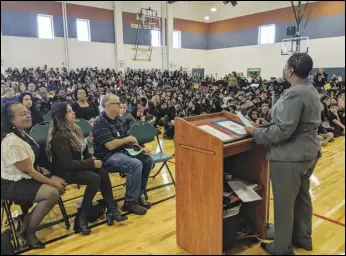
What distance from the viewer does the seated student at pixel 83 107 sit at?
3604 mm

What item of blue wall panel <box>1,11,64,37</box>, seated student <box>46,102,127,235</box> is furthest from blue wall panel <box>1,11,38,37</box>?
seated student <box>46,102,127,235</box>

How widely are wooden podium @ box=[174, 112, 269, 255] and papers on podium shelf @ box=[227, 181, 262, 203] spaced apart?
141 millimetres

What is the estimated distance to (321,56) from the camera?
22.1ft

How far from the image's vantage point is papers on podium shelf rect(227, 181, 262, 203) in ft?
5.70

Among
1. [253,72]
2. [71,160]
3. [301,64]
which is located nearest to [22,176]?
[71,160]

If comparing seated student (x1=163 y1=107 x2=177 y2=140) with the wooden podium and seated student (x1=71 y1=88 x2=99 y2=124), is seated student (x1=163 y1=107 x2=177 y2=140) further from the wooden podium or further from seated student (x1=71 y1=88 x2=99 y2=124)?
the wooden podium

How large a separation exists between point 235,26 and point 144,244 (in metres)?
3.96

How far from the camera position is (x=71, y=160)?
2.16 metres

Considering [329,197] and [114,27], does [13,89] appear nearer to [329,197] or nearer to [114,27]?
[329,197]

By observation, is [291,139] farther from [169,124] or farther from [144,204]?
[169,124]

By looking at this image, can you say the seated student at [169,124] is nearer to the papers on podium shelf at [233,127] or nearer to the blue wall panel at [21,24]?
the blue wall panel at [21,24]

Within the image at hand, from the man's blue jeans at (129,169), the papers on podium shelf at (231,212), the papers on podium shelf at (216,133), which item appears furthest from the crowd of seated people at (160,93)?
the papers on podium shelf at (231,212)

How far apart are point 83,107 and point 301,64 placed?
2.93 metres

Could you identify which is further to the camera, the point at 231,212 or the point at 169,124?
the point at 169,124
